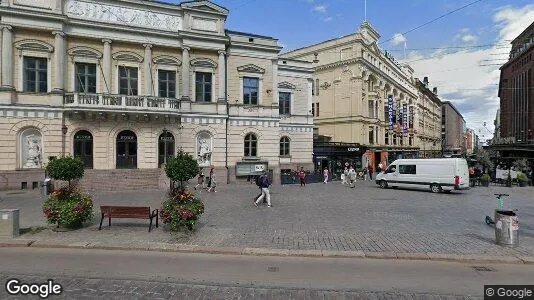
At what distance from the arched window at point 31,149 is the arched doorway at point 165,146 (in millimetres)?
7983

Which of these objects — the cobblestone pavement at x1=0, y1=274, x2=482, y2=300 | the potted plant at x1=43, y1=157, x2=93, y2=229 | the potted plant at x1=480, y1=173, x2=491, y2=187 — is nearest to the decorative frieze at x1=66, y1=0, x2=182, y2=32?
the potted plant at x1=43, y1=157, x2=93, y2=229

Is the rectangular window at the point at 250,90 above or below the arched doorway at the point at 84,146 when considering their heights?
above

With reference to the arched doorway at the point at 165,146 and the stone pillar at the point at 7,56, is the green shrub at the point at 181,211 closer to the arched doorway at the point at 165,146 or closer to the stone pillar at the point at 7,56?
the arched doorway at the point at 165,146

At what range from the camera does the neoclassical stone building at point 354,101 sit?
147 feet

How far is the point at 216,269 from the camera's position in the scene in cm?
704

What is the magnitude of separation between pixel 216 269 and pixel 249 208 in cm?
806

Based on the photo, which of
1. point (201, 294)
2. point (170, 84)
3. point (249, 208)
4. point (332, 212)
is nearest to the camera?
point (201, 294)

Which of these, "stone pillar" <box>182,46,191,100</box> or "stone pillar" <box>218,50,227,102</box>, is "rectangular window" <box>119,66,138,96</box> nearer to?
"stone pillar" <box>182,46,191,100</box>

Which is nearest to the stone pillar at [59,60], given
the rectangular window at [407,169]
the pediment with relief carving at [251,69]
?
the pediment with relief carving at [251,69]

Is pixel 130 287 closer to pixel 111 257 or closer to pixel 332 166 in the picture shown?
pixel 111 257

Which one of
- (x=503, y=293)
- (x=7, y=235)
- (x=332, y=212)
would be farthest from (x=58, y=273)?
(x=332, y=212)

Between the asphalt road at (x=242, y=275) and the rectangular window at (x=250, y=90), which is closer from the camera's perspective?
the asphalt road at (x=242, y=275)

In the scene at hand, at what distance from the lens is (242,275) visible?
6684 millimetres

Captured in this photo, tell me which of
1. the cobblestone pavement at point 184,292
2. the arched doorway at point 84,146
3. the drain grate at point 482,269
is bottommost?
the drain grate at point 482,269
